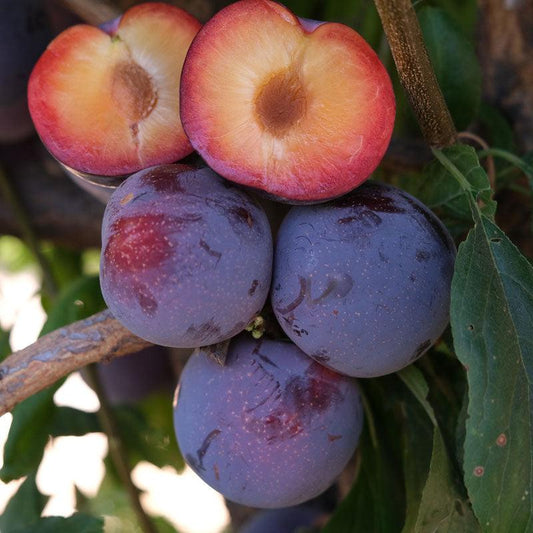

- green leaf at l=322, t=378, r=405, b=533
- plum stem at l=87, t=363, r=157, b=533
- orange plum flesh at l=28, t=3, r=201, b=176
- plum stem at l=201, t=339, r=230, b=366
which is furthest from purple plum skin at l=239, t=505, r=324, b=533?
orange plum flesh at l=28, t=3, r=201, b=176

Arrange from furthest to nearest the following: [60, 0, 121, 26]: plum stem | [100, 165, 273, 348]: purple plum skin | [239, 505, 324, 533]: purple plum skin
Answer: [239, 505, 324, 533]: purple plum skin, [60, 0, 121, 26]: plum stem, [100, 165, 273, 348]: purple plum skin

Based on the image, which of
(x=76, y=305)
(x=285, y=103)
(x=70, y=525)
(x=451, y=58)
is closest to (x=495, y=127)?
(x=451, y=58)

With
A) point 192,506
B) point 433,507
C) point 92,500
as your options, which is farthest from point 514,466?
point 192,506

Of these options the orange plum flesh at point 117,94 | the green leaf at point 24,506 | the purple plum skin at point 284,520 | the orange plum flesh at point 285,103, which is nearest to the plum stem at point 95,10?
the orange plum flesh at point 117,94

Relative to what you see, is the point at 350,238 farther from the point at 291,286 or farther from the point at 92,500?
the point at 92,500

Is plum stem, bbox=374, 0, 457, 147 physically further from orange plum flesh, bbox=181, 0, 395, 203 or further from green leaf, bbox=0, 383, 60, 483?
green leaf, bbox=0, 383, 60, 483
